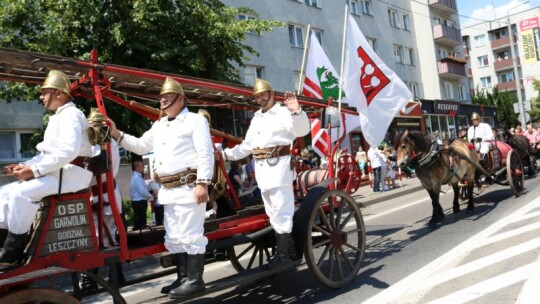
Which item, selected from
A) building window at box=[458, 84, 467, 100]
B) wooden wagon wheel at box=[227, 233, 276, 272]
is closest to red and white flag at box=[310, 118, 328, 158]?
wooden wagon wheel at box=[227, 233, 276, 272]

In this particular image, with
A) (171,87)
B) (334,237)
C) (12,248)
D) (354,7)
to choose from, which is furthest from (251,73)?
(12,248)

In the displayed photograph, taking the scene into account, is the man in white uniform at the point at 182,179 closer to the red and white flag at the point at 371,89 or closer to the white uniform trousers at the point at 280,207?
the white uniform trousers at the point at 280,207

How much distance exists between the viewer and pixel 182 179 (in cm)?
429

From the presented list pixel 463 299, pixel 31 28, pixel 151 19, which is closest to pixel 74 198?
pixel 463 299

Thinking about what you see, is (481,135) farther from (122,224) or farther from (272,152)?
(122,224)

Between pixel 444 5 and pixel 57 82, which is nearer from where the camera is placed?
pixel 57 82

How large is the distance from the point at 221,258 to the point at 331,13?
24999 millimetres

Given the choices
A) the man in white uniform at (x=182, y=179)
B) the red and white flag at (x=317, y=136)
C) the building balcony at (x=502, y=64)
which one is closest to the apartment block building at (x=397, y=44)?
the red and white flag at (x=317, y=136)

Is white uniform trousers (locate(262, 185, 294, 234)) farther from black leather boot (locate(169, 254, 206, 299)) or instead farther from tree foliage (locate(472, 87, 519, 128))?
tree foliage (locate(472, 87, 519, 128))

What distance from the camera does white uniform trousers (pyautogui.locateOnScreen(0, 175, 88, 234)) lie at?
3543 millimetres

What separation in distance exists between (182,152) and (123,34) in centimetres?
755

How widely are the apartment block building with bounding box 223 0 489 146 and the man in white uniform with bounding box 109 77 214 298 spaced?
58.1 ft

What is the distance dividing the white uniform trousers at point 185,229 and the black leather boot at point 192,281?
6 cm

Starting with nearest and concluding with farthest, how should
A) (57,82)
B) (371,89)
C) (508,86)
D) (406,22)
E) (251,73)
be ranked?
(57,82)
(371,89)
(251,73)
(406,22)
(508,86)
